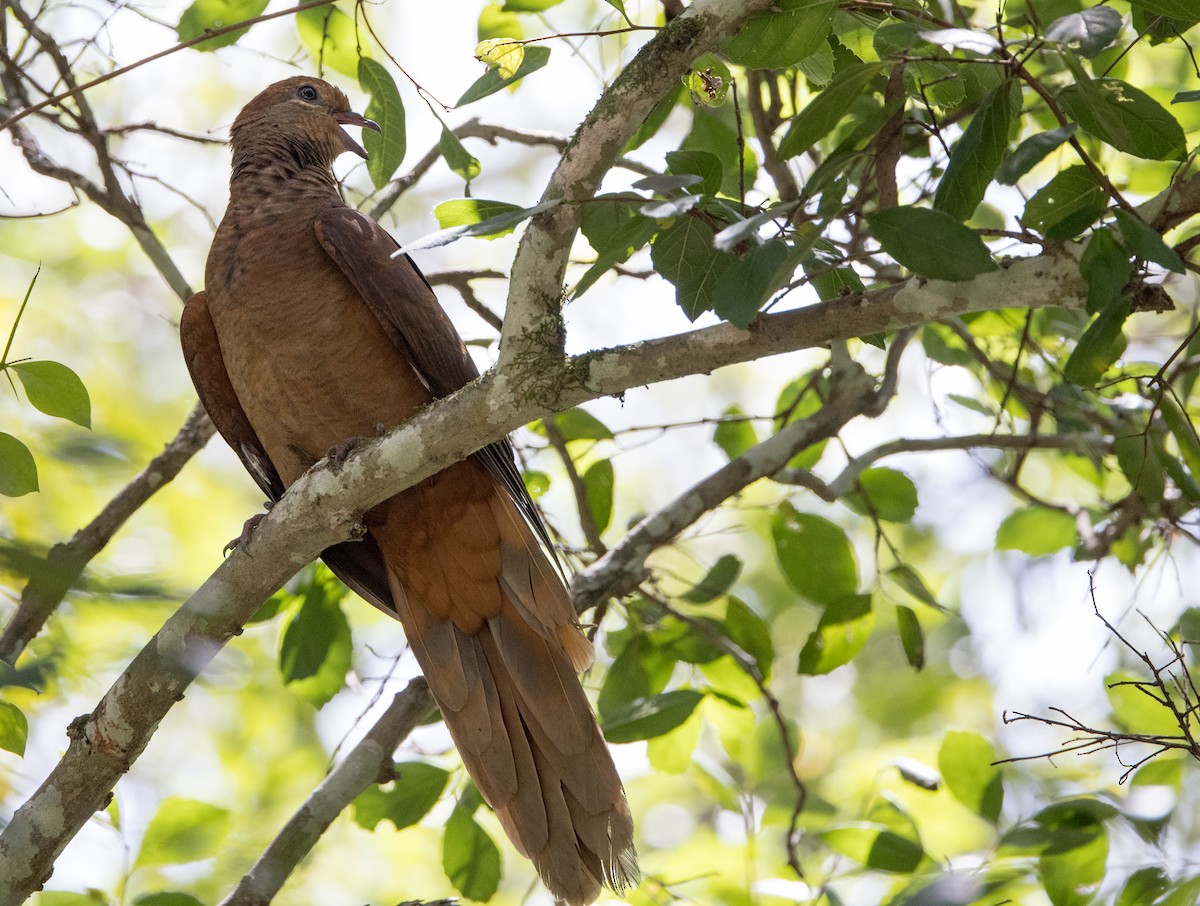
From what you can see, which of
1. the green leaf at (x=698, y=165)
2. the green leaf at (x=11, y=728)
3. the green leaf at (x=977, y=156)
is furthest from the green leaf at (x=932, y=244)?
the green leaf at (x=11, y=728)

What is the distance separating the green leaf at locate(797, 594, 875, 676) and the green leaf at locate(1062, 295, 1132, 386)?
1.42m

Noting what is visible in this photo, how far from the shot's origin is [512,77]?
9.17 feet

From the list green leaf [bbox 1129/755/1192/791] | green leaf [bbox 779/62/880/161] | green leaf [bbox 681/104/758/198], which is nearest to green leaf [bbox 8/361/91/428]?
green leaf [bbox 779/62/880/161]

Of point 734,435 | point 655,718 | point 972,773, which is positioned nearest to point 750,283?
point 655,718

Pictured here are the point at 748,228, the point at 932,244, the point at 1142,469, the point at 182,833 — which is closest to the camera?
the point at 748,228

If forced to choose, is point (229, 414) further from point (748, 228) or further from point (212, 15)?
point (748, 228)

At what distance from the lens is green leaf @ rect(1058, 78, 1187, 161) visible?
6.70ft

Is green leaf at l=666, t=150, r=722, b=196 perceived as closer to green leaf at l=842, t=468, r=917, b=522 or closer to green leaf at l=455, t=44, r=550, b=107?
green leaf at l=455, t=44, r=550, b=107

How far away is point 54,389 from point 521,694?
1474mm

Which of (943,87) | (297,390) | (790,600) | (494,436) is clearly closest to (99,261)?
(297,390)

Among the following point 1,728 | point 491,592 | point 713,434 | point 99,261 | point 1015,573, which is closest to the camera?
point 1,728

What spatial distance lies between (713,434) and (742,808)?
4.36 feet

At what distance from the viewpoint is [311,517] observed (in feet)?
8.96

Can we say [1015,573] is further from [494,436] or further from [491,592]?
[494,436]
